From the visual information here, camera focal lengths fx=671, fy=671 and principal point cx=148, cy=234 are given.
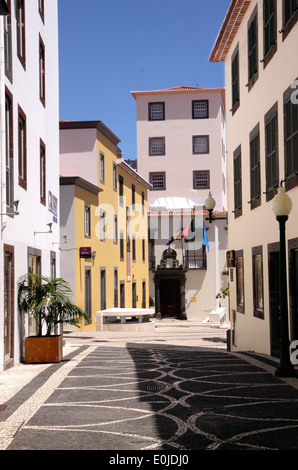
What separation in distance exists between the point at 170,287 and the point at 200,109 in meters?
16.1

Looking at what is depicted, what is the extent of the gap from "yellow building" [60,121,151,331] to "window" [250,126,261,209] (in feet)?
42.9

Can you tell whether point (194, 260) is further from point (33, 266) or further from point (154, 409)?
point (154, 409)

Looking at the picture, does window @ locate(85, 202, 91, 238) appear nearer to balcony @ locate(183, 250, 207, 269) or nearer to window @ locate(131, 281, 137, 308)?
window @ locate(131, 281, 137, 308)

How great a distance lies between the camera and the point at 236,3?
1734 cm

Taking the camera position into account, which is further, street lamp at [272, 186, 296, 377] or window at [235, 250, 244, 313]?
window at [235, 250, 244, 313]

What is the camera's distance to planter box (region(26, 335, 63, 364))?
13961 mm

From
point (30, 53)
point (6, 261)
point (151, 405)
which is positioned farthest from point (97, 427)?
point (30, 53)

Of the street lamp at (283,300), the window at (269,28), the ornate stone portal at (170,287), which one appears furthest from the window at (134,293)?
the street lamp at (283,300)

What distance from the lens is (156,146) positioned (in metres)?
57.6

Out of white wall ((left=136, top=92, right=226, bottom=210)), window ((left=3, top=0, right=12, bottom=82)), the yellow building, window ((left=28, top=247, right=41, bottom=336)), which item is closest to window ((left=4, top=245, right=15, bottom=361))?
window ((left=28, top=247, right=41, bottom=336))

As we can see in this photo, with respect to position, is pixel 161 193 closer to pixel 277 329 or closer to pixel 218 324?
pixel 218 324

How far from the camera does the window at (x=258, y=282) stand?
1645cm

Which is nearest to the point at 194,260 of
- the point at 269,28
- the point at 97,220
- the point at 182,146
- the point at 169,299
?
the point at 169,299
